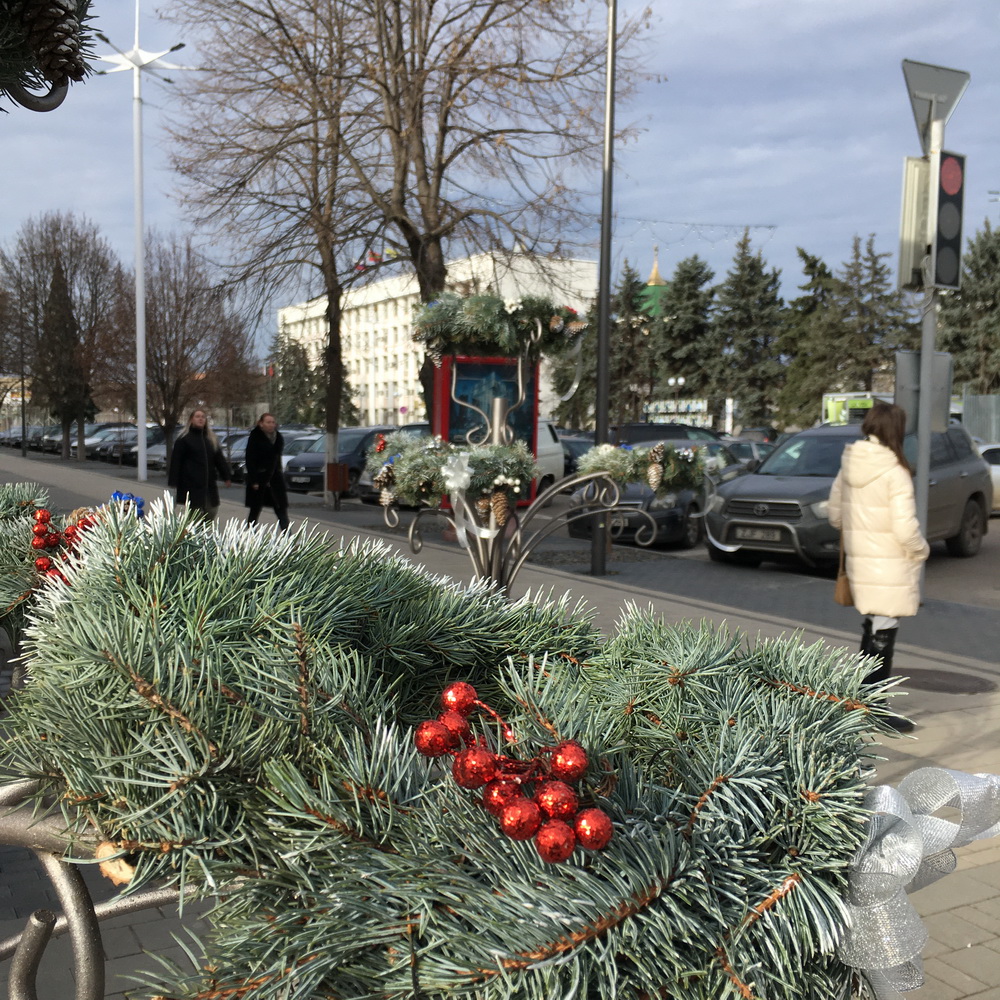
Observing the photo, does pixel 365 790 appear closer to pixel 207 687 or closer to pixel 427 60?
pixel 207 687

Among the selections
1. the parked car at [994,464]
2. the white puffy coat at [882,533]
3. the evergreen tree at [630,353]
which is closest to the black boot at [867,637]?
the white puffy coat at [882,533]

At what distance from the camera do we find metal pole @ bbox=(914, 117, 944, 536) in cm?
891

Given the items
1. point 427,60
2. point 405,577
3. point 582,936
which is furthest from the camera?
point 427,60

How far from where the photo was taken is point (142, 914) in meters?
3.39

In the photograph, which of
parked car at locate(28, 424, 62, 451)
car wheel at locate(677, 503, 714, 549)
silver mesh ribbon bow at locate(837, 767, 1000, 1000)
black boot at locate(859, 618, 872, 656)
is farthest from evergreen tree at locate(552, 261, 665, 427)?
silver mesh ribbon bow at locate(837, 767, 1000, 1000)

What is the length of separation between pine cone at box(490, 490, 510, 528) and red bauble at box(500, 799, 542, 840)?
5755mm

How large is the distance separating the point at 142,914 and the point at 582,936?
9.11 feet

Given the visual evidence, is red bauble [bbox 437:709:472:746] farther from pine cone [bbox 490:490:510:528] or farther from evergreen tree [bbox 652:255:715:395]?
evergreen tree [bbox 652:255:715:395]

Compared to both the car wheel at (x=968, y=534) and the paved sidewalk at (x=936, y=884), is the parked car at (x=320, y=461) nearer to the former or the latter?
the car wheel at (x=968, y=534)

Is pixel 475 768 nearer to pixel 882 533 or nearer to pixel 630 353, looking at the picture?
pixel 882 533

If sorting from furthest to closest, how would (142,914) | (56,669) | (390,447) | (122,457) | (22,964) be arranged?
1. (122,457)
2. (390,447)
3. (142,914)
4. (22,964)
5. (56,669)

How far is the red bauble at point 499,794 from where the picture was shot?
3.52 ft

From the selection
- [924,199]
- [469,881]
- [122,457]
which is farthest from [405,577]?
[122,457]

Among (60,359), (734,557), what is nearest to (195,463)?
(734,557)
